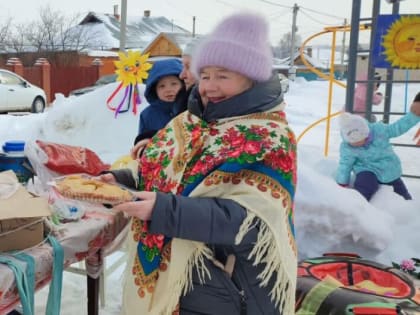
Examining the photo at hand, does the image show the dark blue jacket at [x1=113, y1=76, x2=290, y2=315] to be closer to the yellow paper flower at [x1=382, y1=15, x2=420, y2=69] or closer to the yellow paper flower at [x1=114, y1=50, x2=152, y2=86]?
the yellow paper flower at [x1=382, y1=15, x2=420, y2=69]

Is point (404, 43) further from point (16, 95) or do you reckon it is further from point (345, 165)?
point (16, 95)

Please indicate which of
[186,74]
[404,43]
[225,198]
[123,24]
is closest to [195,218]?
[225,198]

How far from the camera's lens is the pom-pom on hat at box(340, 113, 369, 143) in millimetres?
4227

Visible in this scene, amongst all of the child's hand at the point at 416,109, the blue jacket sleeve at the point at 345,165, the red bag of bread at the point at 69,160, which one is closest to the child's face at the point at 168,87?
the red bag of bread at the point at 69,160

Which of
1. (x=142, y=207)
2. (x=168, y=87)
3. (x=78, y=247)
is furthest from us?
(x=168, y=87)


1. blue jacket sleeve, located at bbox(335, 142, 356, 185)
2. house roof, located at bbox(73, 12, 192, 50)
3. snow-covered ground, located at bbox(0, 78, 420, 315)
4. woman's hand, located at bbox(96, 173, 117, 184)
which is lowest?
snow-covered ground, located at bbox(0, 78, 420, 315)

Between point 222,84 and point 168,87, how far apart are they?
1.05 m

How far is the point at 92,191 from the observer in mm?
1291

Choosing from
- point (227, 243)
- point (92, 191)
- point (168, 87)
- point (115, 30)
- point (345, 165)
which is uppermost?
point (115, 30)

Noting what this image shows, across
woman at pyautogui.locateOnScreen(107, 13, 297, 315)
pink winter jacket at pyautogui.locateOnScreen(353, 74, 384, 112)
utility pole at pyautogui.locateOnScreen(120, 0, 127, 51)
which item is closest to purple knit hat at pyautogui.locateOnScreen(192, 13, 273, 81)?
woman at pyautogui.locateOnScreen(107, 13, 297, 315)

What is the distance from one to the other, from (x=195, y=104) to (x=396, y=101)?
14.0 meters

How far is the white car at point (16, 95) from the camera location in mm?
13219

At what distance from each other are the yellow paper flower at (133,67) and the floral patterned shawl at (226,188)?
18.1 feet

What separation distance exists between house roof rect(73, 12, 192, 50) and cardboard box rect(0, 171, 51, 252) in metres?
34.8
